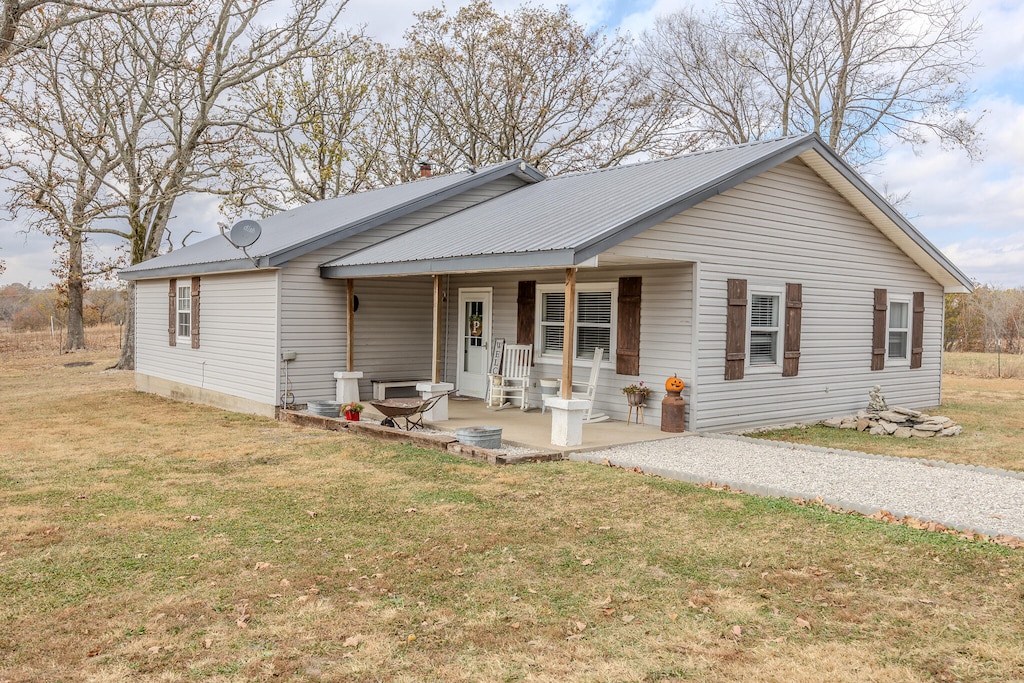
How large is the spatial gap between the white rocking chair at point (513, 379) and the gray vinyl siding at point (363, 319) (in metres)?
2.03

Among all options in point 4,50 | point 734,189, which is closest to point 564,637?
point 734,189

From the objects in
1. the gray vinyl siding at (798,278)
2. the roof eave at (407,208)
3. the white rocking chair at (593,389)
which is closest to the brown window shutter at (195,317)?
the roof eave at (407,208)

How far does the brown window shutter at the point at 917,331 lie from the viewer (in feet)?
45.9

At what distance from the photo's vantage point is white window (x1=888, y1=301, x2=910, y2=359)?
45.3 feet

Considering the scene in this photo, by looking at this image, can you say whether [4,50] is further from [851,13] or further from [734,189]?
[851,13]

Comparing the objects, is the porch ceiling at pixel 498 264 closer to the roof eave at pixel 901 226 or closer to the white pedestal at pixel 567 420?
the white pedestal at pixel 567 420

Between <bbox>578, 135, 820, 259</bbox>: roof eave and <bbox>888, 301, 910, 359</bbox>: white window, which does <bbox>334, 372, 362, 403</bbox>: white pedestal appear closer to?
<bbox>578, 135, 820, 259</bbox>: roof eave

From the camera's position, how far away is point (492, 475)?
303 inches

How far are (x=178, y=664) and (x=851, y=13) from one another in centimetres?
2388

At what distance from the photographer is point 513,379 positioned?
12414mm

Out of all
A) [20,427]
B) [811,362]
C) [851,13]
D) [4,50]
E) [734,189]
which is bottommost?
[20,427]

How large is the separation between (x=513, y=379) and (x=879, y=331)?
20.4 ft

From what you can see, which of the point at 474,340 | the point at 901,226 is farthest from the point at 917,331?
the point at 474,340

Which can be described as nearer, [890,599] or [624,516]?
[890,599]
